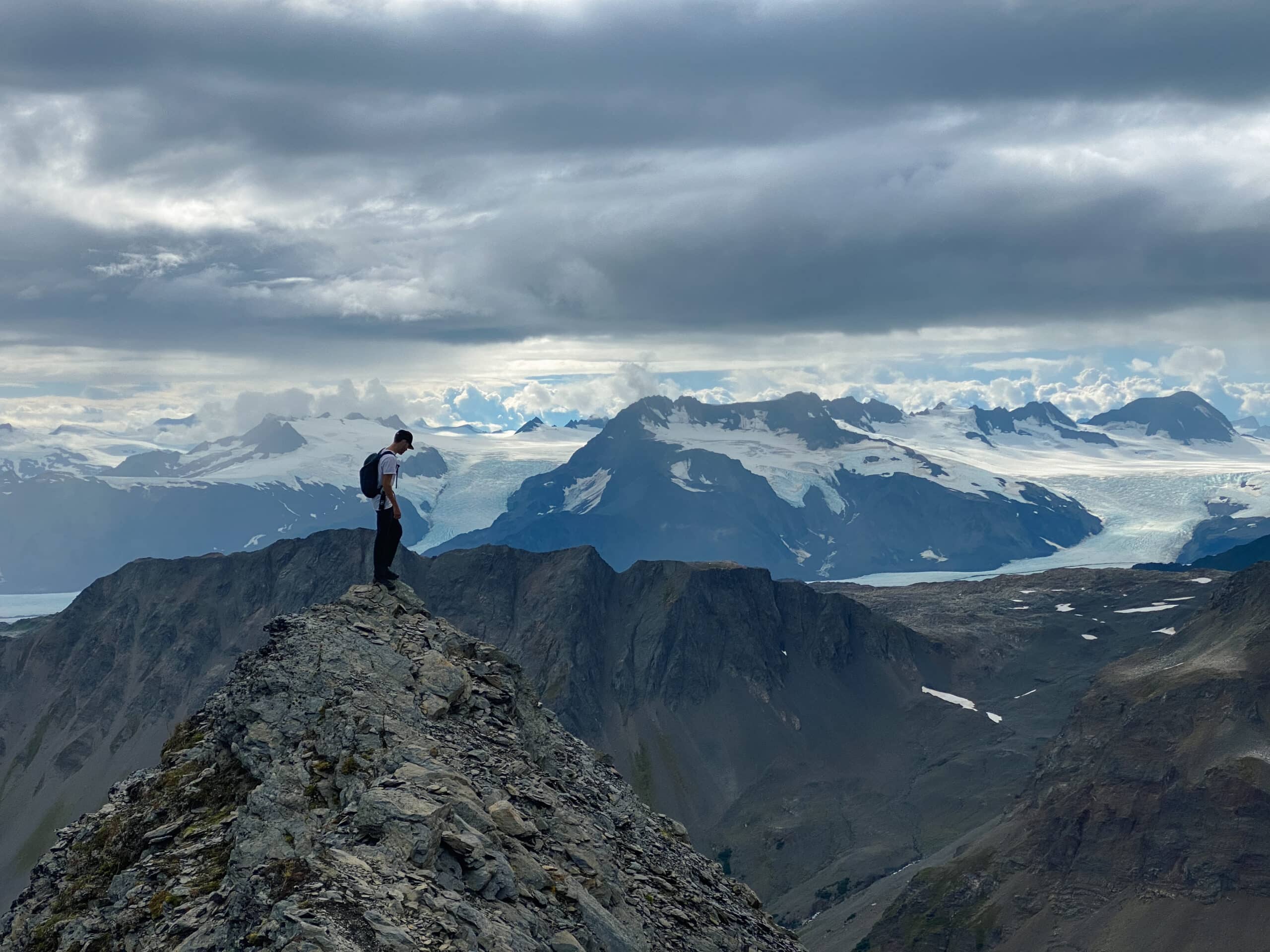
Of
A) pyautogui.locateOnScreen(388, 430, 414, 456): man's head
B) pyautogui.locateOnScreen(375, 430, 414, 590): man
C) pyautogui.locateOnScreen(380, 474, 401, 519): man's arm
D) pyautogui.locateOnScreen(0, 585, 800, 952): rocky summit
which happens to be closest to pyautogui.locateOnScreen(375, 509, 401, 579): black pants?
pyautogui.locateOnScreen(375, 430, 414, 590): man

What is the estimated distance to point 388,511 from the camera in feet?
130

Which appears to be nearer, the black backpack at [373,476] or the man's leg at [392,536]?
the black backpack at [373,476]

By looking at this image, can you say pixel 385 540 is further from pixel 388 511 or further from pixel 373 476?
pixel 373 476

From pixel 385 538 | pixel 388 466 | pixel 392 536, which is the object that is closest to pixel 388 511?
pixel 385 538

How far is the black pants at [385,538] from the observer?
39906mm

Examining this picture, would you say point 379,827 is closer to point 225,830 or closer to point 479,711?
point 225,830

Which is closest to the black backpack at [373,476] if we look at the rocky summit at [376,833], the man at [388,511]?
the man at [388,511]

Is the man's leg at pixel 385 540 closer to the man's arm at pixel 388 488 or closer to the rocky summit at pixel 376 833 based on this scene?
the man's arm at pixel 388 488

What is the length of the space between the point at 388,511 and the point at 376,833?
1725 centimetres

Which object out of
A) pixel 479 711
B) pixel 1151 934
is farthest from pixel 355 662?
pixel 1151 934

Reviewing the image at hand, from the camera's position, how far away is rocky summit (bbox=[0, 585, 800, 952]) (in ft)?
72.3

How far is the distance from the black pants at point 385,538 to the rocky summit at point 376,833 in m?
1.05

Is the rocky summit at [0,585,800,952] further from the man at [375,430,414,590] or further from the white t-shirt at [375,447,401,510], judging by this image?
the white t-shirt at [375,447,401,510]

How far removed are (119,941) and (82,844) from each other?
791 centimetres
